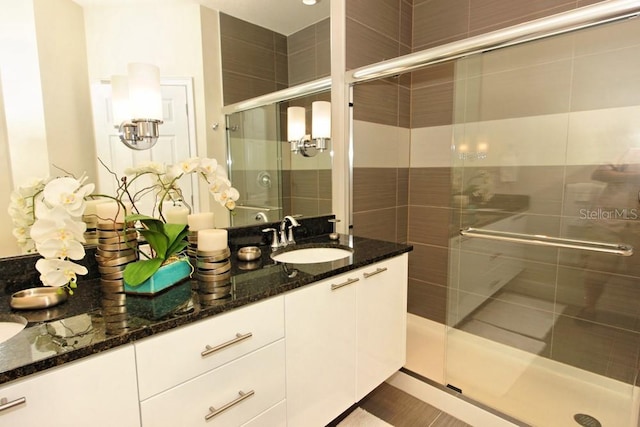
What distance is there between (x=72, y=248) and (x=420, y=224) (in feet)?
7.18

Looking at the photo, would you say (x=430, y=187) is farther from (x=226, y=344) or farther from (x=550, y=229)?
(x=226, y=344)

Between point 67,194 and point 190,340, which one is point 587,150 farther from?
point 67,194

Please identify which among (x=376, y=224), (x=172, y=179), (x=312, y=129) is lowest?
(x=376, y=224)

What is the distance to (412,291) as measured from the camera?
8.64 feet

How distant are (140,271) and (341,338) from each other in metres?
0.81

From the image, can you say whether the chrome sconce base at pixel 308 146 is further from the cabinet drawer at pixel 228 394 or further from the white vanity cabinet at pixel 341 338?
the cabinet drawer at pixel 228 394

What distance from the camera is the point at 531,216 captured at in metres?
2.02

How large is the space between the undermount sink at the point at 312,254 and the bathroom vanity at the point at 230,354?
77 mm

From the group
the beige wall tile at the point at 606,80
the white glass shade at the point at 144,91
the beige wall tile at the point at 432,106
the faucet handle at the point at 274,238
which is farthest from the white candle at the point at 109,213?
the beige wall tile at the point at 606,80

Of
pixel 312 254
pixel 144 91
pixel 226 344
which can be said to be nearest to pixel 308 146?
pixel 312 254

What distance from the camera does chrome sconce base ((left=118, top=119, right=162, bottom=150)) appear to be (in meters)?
1.25

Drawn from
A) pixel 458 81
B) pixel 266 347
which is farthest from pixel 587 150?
pixel 266 347

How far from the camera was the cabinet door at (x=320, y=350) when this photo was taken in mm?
1203

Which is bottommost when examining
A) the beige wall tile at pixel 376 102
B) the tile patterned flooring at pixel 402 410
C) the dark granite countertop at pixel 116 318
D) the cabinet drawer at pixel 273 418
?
the tile patterned flooring at pixel 402 410
